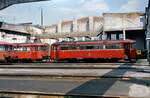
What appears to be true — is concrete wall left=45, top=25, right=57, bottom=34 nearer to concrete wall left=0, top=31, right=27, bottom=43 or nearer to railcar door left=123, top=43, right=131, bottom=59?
concrete wall left=0, top=31, right=27, bottom=43

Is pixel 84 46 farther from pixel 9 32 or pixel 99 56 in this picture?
pixel 9 32

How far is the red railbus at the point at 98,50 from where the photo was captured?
33969mm

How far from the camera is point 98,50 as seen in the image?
34.4 metres

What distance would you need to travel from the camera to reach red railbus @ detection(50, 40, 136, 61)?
33969 mm

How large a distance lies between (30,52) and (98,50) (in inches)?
335

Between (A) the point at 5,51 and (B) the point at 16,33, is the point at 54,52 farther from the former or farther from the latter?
(B) the point at 16,33

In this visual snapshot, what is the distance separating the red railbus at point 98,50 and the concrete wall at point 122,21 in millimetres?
19525

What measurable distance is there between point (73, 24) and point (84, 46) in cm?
4586

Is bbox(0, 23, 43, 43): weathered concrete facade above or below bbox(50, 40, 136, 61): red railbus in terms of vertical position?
above

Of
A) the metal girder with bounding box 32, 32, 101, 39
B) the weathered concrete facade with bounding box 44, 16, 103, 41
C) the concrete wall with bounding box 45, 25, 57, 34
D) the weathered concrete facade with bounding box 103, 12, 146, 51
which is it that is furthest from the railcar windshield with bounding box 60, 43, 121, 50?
the concrete wall with bounding box 45, 25, 57, 34

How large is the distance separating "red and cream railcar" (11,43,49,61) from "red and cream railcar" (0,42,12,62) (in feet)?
2.22

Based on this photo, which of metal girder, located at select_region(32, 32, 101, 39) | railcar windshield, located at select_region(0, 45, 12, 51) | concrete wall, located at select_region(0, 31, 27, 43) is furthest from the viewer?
metal girder, located at select_region(32, 32, 101, 39)

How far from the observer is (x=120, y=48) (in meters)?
34.0

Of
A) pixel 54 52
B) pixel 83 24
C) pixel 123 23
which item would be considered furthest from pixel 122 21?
pixel 83 24
